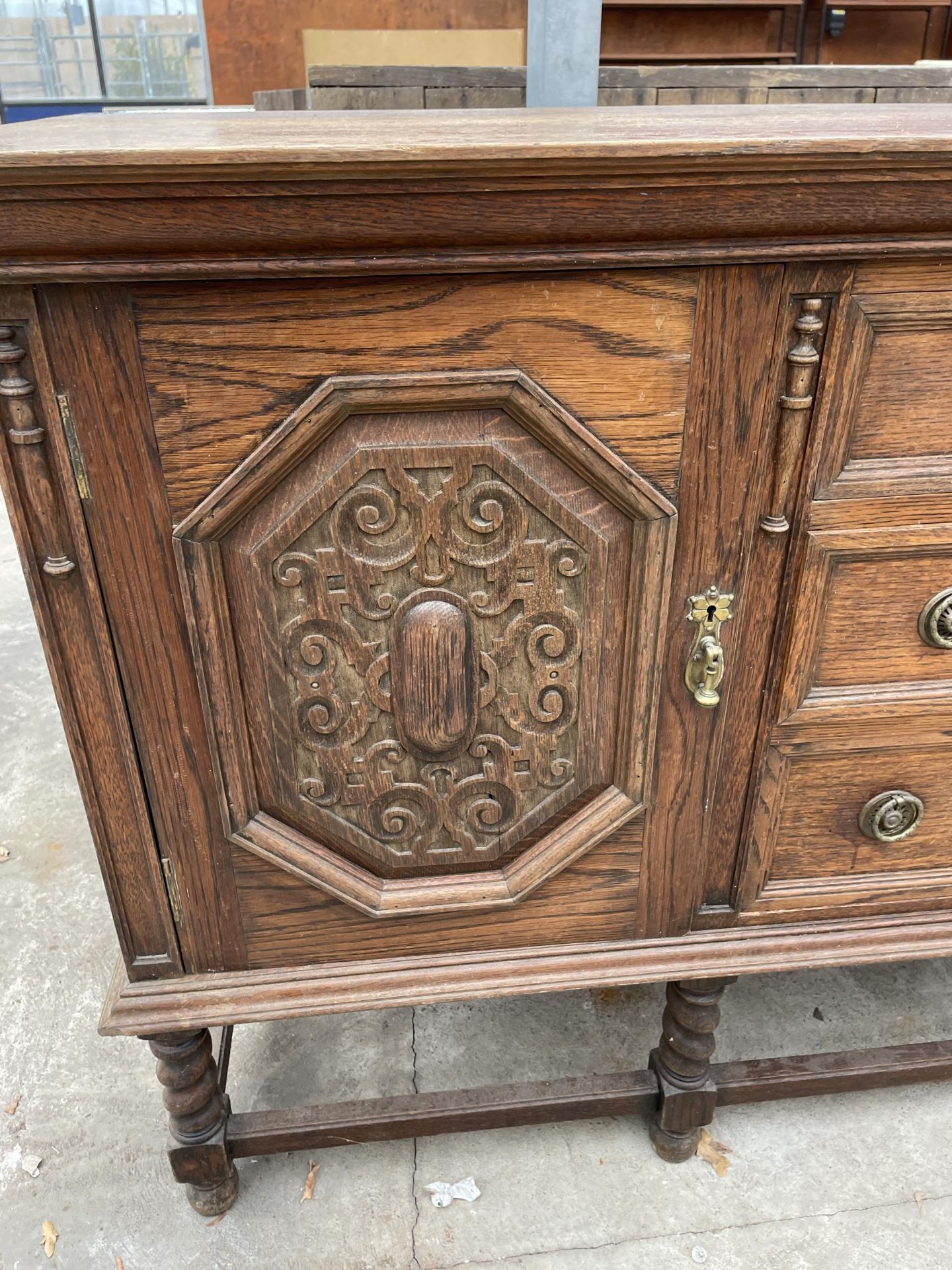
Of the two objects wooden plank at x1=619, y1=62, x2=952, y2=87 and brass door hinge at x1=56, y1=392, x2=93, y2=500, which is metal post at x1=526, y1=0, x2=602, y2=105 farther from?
brass door hinge at x1=56, y1=392, x2=93, y2=500

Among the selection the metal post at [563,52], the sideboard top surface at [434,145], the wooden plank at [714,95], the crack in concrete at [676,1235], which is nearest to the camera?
the sideboard top surface at [434,145]

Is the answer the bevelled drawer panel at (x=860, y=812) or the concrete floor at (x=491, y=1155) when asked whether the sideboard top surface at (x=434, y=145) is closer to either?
the bevelled drawer panel at (x=860, y=812)

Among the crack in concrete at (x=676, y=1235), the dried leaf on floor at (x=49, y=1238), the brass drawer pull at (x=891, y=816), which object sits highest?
the brass drawer pull at (x=891, y=816)

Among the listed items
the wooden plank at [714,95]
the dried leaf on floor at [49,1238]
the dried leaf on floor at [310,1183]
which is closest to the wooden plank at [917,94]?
the wooden plank at [714,95]

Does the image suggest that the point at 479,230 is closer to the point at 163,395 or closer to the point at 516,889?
the point at 163,395

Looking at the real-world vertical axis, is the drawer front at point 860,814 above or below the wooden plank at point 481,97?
below

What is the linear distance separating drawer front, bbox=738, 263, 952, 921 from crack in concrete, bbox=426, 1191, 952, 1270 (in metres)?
0.42

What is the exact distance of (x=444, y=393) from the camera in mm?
763

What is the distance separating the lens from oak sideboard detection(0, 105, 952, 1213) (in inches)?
27.2

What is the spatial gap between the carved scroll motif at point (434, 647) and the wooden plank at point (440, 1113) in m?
0.42

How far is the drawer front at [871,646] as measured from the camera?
31.6 inches

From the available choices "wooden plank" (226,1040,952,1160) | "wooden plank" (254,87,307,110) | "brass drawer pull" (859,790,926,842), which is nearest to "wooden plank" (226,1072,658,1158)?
"wooden plank" (226,1040,952,1160)

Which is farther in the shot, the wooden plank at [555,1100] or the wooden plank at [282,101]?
the wooden plank at [282,101]

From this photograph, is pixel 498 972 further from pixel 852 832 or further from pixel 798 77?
pixel 798 77
